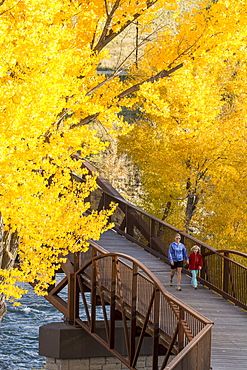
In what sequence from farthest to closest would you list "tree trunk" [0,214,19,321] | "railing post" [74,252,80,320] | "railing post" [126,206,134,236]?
"railing post" [126,206,134,236], "railing post" [74,252,80,320], "tree trunk" [0,214,19,321]

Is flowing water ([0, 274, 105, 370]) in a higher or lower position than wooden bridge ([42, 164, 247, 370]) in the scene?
lower

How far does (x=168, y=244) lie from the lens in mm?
18047

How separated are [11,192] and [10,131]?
1.45 metres

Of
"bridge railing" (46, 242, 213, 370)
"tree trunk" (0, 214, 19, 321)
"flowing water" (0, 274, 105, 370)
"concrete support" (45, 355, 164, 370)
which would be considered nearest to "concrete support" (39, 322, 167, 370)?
"concrete support" (45, 355, 164, 370)

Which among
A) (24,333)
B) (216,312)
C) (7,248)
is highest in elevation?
(7,248)

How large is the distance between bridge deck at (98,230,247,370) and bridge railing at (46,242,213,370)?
890 millimetres

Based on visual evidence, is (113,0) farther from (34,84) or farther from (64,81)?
(34,84)

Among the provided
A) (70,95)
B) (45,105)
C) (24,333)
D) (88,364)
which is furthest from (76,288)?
(24,333)

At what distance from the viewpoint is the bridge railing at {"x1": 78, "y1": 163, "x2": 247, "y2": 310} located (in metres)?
14.9

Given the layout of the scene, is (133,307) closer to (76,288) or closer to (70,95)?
(76,288)

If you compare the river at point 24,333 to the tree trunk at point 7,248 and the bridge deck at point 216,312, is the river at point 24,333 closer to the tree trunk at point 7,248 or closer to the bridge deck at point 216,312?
the bridge deck at point 216,312

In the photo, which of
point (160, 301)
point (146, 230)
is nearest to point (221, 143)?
point (146, 230)

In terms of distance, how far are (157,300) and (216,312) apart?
2.66 m

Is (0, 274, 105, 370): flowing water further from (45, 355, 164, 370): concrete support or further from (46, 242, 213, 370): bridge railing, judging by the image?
(46, 242, 213, 370): bridge railing
